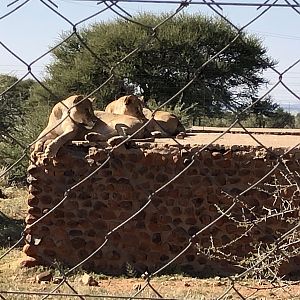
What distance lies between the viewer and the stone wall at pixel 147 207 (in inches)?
354

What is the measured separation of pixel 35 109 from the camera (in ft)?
59.3

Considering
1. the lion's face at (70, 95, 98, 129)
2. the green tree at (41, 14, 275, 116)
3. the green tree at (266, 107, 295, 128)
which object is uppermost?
the lion's face at (70, 95, 98, 129)

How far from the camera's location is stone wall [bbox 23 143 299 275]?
9.00 m

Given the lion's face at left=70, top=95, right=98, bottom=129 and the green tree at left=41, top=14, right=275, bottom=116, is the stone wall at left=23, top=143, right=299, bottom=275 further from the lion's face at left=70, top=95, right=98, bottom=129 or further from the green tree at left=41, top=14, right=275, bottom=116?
the green tree at left=41, top=14, right=275, bottom=116

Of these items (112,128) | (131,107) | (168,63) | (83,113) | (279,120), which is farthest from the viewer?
(279,120)

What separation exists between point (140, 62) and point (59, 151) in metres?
11.2

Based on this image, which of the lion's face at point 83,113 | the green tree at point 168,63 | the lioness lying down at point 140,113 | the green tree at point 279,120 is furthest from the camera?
the green tree at point 279,120

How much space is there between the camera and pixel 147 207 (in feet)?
30.0

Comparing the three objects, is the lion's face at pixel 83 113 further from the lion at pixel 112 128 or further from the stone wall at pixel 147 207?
the stone wall at pixel 147 207

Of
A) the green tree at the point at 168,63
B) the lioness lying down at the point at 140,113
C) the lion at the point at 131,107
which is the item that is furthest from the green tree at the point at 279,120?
the lion at the point at 131,107

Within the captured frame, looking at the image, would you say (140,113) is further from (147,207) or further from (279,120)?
(279,120)

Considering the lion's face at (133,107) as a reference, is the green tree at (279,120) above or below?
below

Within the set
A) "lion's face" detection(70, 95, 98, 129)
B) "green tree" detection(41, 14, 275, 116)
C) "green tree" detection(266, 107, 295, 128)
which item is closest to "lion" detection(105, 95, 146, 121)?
"lion's face" detection(70, 95, 98, 129)

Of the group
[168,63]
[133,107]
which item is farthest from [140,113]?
[168,63]
